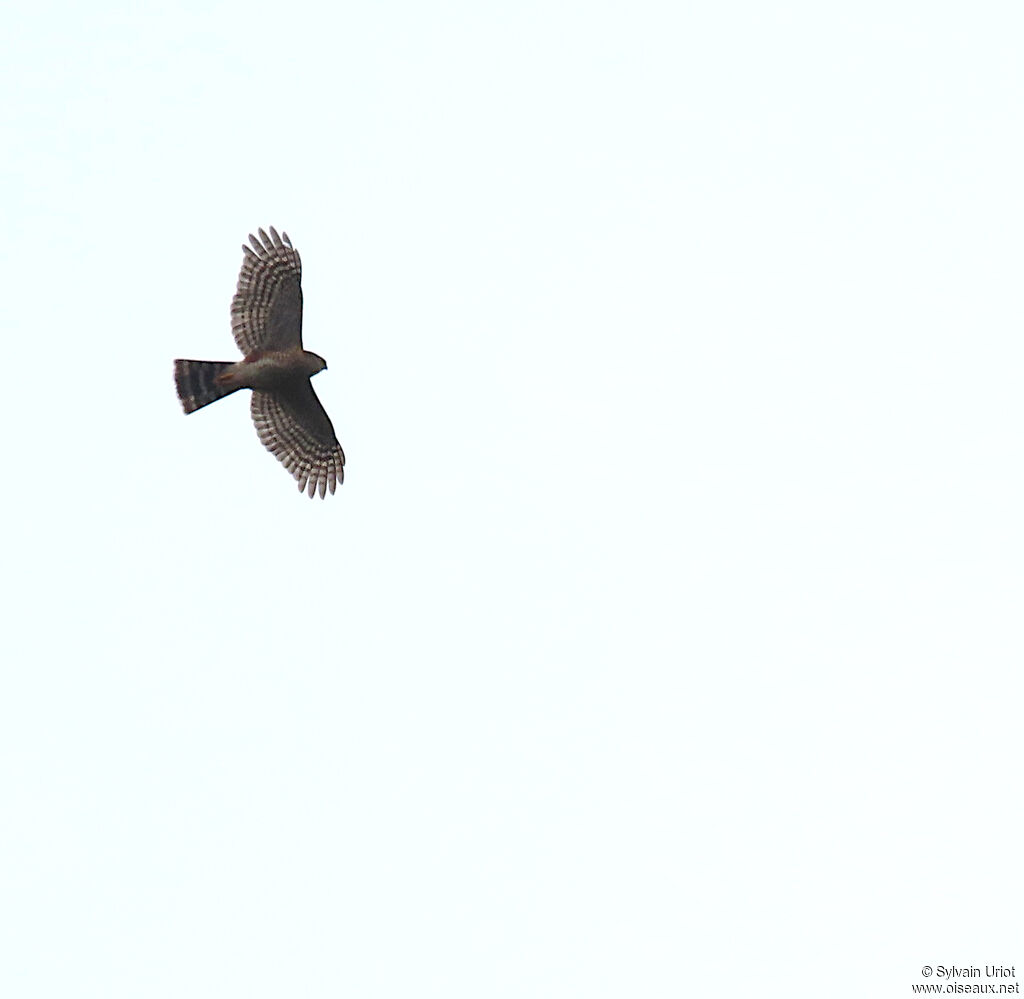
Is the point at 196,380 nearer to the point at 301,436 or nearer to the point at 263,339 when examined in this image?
the point at 263,339

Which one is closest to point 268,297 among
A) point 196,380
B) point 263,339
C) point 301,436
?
point 263,339

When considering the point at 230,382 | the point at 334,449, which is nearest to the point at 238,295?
the point at 230,382

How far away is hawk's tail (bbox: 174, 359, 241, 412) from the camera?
25375 millimetres

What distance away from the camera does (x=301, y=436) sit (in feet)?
89.6

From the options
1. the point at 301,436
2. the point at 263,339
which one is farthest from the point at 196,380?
the point at 301,436

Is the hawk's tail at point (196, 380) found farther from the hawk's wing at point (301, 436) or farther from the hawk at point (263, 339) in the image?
the hawk's wing at point (301, 436)

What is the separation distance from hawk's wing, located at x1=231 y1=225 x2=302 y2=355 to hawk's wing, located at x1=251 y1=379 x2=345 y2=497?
1206 millimetres

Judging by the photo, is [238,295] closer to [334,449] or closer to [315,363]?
[315,363]

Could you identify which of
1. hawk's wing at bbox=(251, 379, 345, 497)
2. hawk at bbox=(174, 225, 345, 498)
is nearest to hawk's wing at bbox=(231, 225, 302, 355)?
hawk at bbox=(174, 225, 345, 498)

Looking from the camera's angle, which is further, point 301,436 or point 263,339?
point 301,436

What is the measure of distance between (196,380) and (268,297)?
154 centimetres

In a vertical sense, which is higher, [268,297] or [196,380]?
[268,297]

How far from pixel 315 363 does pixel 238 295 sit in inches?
56.0

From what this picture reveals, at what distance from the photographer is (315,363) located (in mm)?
25672
